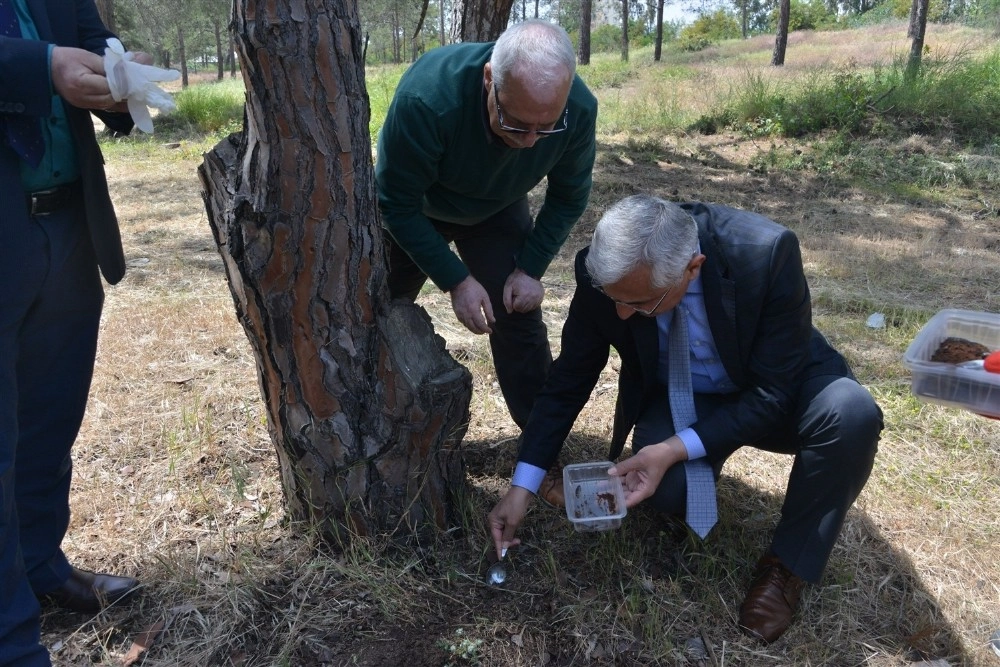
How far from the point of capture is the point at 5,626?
1.54 meters

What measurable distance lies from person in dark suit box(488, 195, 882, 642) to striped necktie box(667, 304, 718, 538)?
0.01m

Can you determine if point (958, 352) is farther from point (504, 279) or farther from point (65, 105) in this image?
point (65, 105)

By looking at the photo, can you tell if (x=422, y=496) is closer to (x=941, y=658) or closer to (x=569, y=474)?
(x=569, y=474)

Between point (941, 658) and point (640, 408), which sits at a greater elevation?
point (640, 408)

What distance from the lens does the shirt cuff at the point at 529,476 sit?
2.22m

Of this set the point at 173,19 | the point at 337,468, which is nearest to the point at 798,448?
the point at 337,468

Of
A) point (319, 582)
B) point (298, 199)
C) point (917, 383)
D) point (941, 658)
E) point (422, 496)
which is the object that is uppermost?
point (298, 199)

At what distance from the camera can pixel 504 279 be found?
8.84 ft

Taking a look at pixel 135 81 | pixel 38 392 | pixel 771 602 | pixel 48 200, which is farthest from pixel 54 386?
pixel 771 602

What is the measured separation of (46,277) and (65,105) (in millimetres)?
415

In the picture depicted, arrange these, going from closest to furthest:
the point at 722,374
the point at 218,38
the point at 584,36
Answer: the point at 722,374 < the point at 584,36 < the point at 218,38

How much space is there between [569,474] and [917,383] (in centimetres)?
104

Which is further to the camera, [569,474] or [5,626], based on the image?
[569,474]

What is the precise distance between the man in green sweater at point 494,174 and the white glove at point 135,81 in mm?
728
